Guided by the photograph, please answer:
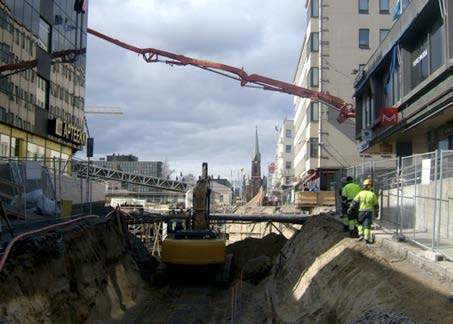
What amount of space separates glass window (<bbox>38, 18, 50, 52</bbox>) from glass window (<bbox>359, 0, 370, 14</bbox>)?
101 feet

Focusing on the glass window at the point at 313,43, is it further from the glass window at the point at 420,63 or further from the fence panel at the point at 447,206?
the fence panel at the point at 447,206

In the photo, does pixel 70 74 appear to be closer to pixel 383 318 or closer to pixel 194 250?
pixel 194 250

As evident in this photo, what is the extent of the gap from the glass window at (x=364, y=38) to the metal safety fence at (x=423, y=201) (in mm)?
34703

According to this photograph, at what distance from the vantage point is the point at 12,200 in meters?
17.9

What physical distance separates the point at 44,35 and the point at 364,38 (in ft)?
101

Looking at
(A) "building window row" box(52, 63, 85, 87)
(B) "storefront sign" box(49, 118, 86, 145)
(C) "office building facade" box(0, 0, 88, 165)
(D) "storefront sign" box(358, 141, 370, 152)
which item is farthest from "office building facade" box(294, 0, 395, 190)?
(A) "building window row" box(52, 63, 85, 87)

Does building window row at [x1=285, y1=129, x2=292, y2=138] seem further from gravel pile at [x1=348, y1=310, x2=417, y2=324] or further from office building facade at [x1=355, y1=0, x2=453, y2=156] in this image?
gravel pile at [x1=348, y1=310, x2=417, y2=324]

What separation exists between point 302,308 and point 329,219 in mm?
8794

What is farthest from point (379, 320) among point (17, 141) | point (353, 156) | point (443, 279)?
point (353, 156)

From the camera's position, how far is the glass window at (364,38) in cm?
4910

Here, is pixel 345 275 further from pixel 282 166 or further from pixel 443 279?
pixel 282 166

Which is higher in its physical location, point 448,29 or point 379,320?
point 448,29

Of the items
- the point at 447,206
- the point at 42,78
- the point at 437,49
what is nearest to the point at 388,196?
the point at 447,206

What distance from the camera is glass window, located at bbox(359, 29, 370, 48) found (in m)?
49.1
